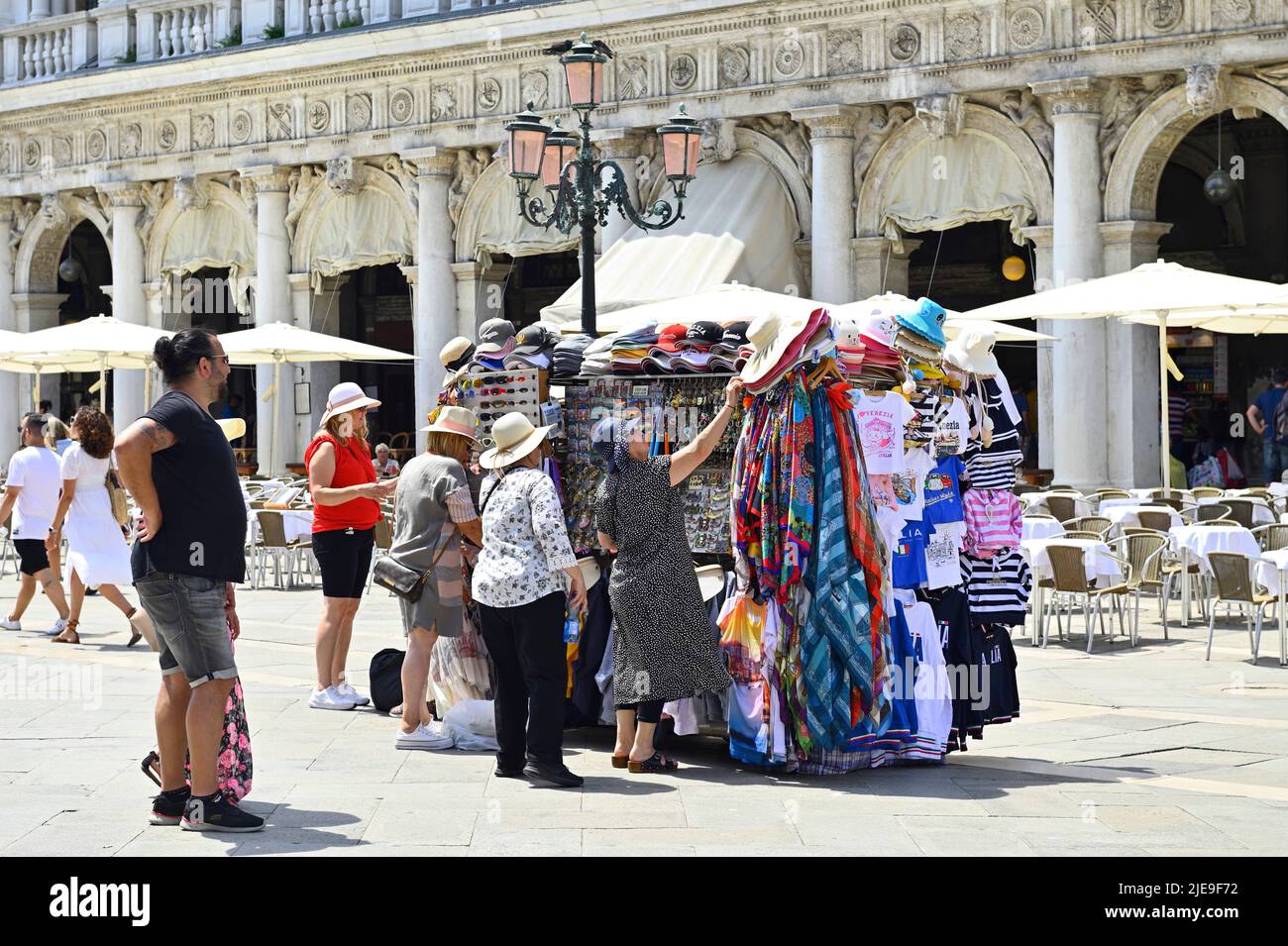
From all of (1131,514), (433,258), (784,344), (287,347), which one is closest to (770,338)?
(784,344)

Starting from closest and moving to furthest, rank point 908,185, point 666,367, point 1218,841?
point 1218,841, point 666,367, point 908,185

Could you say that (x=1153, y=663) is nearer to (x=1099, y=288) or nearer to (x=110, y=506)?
(x=1099, y=288)

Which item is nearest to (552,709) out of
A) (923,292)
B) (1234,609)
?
(1234,609)

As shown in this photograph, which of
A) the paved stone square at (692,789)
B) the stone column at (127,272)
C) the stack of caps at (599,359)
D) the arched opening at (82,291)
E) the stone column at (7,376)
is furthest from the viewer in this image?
the arched opening at (82,291)

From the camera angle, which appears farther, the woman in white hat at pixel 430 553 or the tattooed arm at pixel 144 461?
the woman in white hat at pixel 430 553

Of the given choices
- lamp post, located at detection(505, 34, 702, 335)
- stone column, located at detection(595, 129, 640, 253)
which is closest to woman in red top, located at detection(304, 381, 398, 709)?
lamp post, located at detection(505, 34, 702, 335)

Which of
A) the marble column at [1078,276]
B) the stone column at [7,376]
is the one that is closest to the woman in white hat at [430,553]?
the marble column at [1078,276]

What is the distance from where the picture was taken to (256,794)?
7.57 metres

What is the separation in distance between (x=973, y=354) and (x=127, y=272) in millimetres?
20564

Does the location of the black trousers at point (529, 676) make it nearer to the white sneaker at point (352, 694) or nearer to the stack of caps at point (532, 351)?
the stack of caps at point (532, 351)

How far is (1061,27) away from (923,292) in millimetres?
6276

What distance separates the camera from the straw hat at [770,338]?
7.80 metres

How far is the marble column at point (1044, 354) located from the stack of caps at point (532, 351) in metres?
10.4

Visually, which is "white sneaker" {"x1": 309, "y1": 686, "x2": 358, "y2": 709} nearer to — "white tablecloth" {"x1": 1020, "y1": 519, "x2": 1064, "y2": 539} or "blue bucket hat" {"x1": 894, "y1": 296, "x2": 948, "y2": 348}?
"blue bucket hat" {"x1": 894, "y1": 296, "x2": 948, "y2": 348}
